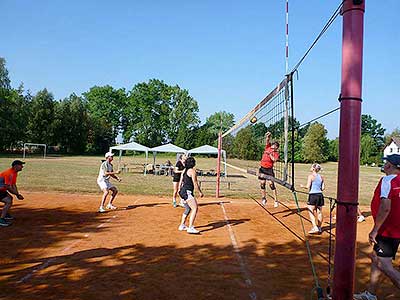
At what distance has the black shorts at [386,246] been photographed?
13.2ft

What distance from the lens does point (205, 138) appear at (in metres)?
67.9

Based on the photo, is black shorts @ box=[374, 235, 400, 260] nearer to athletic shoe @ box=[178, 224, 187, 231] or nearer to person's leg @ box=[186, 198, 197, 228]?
person's leg @ box=[186, 198, 197, 228]

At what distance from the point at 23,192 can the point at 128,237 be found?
24.6 feet

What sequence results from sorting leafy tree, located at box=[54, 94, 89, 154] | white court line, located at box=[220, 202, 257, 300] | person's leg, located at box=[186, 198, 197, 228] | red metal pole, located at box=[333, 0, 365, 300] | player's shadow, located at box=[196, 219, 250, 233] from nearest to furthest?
red metal pole, located at box=[333, 0, 365, 300] → white court line, located at box=[220, 202, 257, 300] → person's leg, located at box=[186, 198, 197, 228] → player's shadow, located at box=[196, 219, 250, 233] → leafy tree, located at box=[54, 94, 89, 154]

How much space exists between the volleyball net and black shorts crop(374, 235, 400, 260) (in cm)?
176

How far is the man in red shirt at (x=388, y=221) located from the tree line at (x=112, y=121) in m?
37.2

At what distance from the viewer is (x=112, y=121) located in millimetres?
76875

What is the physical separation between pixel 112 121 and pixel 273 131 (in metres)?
70.4

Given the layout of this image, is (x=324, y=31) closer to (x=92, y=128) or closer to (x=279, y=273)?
(x=279, y=273)

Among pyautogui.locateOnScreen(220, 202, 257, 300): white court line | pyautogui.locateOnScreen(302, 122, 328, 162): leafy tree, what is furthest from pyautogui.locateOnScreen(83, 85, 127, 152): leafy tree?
pyautogui.locateOnScreen(220, 202, 257, 300): white court line

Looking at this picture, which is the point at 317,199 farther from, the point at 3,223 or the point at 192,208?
the point at 3,223

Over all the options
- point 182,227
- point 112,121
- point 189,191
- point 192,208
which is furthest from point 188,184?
point 112,121

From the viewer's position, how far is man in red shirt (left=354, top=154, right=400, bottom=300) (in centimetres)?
387

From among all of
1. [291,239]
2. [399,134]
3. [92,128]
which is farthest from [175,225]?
[399,134]
